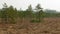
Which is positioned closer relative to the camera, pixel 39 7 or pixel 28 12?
pixel 39 7

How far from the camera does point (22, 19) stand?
44.0 m

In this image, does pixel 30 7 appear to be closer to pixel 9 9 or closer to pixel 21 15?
pixel 21 15

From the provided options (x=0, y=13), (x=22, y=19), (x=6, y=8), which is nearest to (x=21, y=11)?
(x=22, y=19)

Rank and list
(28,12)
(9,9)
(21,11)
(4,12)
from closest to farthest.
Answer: (9,9), (4,12), (28,12), (21,11)

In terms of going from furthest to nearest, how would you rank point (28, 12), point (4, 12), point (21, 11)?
point (21, 11) < point (28, 12) < point (4, 12)

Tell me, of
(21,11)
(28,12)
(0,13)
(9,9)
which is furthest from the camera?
(21,11)

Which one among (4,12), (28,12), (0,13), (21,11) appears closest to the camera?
(4,12)

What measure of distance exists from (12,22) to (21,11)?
8693mm

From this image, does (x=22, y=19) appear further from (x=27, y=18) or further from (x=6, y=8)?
(x=6, y=8)

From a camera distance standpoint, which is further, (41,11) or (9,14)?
(41,11)

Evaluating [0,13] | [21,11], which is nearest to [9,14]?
[0,13]

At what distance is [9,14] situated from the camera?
32281mm

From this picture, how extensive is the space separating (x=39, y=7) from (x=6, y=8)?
6852 millimetres

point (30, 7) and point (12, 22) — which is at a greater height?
point (30, 7)
